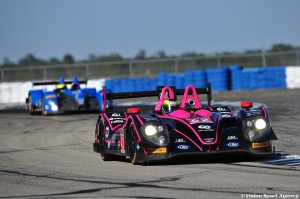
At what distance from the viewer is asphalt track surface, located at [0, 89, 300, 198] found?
8.30 m

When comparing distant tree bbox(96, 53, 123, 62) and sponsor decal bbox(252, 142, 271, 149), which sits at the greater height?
distant tree bbox(96, 53, 123, 62)

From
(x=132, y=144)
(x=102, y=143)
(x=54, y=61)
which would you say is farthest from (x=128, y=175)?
(x=54, y=61)

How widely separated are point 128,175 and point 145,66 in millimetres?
34364

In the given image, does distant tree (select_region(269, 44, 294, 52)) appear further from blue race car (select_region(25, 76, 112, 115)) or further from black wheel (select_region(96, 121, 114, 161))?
black wheel (select_region(96, 121, 114, 161))

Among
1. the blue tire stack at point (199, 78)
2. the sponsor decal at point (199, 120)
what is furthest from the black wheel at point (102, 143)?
the blue tire stack at point (199, 78)

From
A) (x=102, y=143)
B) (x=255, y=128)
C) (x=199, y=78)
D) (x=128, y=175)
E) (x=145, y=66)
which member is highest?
(x=145, y=66)

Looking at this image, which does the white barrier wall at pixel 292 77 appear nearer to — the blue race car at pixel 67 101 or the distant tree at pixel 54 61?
the blue race car at pixel 67 101

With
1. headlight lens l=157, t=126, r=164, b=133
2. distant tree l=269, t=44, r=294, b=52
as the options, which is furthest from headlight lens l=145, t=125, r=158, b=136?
distant tree l=269, t=44, r=294, b=52

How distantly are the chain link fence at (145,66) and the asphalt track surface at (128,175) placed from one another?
25721mm

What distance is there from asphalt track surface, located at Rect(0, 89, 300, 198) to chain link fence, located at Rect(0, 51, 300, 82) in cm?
2572

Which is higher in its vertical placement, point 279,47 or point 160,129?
point 279,47

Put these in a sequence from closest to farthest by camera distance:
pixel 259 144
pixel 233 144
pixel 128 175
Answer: pixel 128 175
pixel 233 144
pixel 259 144

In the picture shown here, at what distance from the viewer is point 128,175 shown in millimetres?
9953

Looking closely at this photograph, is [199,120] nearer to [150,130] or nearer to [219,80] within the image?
[150,130]
